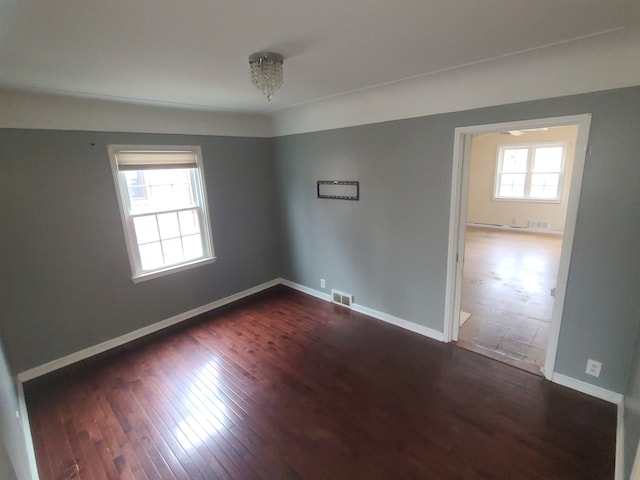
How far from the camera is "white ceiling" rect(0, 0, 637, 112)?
1.31m

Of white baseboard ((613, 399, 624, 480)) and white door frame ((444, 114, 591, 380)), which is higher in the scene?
white door frame ((444, 114, 591, 380))

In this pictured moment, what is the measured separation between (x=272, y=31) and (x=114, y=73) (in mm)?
1335

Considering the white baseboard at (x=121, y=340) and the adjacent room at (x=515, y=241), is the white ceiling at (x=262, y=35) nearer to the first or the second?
the adjacent room at (x=515, y=241)

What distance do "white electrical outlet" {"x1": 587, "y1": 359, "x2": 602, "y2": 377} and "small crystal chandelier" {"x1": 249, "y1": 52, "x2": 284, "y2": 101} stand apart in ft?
10.3

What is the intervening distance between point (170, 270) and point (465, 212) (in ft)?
11.0

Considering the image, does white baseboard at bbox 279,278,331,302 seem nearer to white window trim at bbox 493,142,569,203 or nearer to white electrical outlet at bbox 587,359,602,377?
white electrical outlet at bbox 587,359,602,377

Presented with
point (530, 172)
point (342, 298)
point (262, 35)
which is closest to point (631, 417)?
point (342, 298)

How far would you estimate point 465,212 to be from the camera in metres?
2.82

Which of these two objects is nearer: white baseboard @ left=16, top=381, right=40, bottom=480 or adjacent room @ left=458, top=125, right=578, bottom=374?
white baseboard @ left=16, top=381, right=40, bottom=480

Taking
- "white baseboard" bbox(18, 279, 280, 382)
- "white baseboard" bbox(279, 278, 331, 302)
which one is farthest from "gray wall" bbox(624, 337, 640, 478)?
"white baseboard" bbox(18, 279, 280, 382)

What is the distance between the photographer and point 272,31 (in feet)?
5.05

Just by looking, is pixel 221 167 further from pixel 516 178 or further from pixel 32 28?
pixel 516 178

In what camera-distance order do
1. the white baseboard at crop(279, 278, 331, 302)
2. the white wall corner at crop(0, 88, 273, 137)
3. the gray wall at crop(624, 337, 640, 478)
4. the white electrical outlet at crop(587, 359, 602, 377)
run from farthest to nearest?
the white baseboard at crop(279, 278, 331, 302)
the white wall corner at crop(0, 88, 273, 137)
the white electrical outlet at crop(587, 359, 602, 377)
the gray wall at crop(624, 337, 640, 478)

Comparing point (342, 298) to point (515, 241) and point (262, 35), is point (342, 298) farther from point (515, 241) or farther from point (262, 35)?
point (515, 241)
